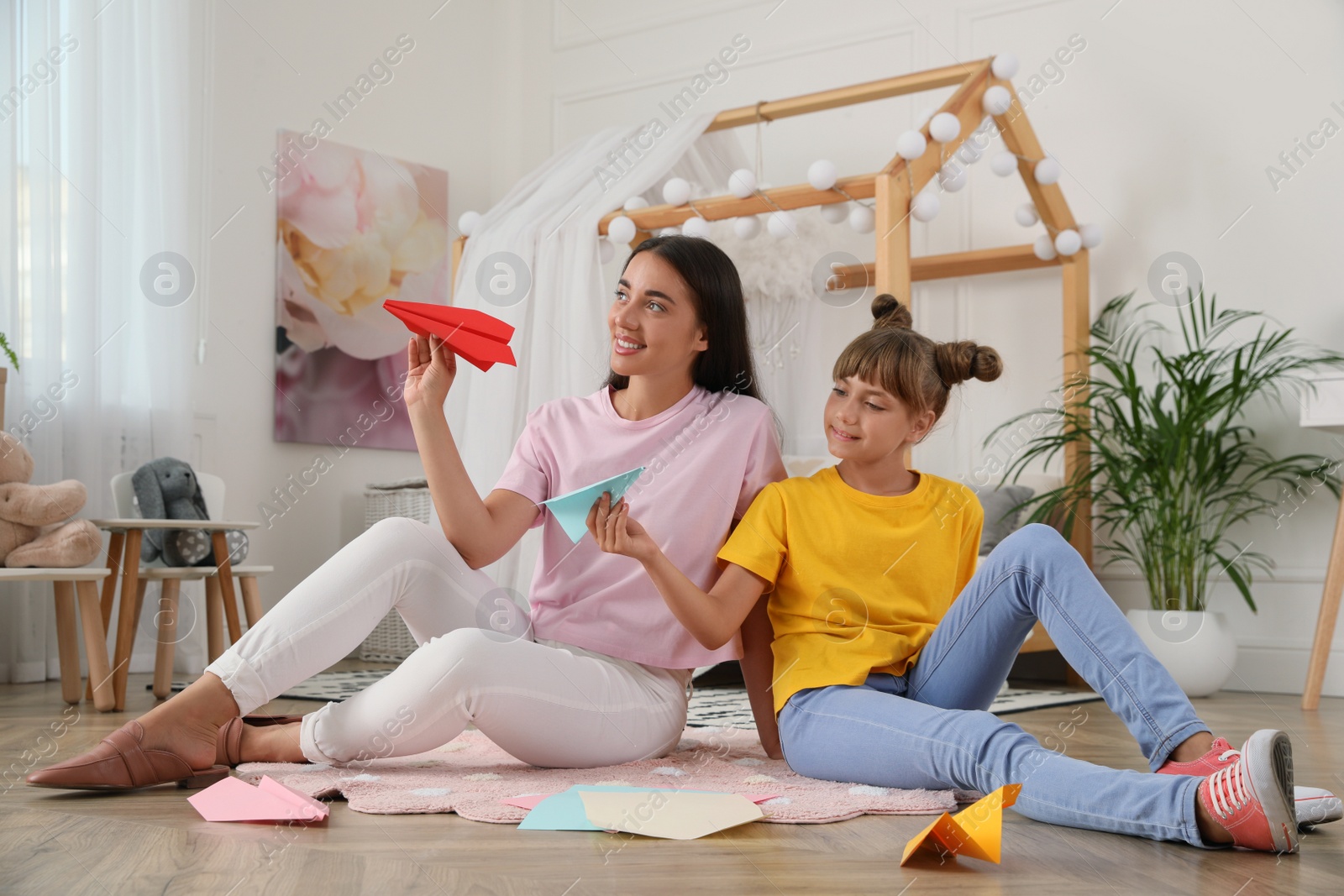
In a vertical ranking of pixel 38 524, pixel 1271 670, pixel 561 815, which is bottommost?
pixel 1271 670

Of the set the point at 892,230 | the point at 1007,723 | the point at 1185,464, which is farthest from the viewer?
the point at 1185,464

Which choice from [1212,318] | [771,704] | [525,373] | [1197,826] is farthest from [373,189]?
[1197,826]

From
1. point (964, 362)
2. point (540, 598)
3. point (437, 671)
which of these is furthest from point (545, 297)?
point (437, 671)

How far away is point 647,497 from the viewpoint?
5.59 feet

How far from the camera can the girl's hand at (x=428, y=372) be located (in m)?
1.55

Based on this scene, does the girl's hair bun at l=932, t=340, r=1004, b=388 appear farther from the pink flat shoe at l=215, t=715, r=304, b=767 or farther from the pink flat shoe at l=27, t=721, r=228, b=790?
the pink flat shoe at l=27, t=721, r=228, b=790

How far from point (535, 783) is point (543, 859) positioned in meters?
0.37

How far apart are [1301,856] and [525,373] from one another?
2473 millimetres

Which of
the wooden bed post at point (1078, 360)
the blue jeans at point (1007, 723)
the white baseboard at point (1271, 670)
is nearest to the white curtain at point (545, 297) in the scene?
the wooden bed post at point (1078, 360)

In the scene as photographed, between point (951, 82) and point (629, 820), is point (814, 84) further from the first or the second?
point (629, 820)

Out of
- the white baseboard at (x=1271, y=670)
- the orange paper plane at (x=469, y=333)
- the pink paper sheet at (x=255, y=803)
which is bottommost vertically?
the white baseboard at (x=1271, y=670)

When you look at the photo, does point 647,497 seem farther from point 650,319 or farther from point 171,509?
point 171,509

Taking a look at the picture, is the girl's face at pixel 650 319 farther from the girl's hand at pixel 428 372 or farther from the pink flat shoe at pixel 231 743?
the pink flat shoe at pixel 231 743

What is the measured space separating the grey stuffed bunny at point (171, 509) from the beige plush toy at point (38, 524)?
144 mm
